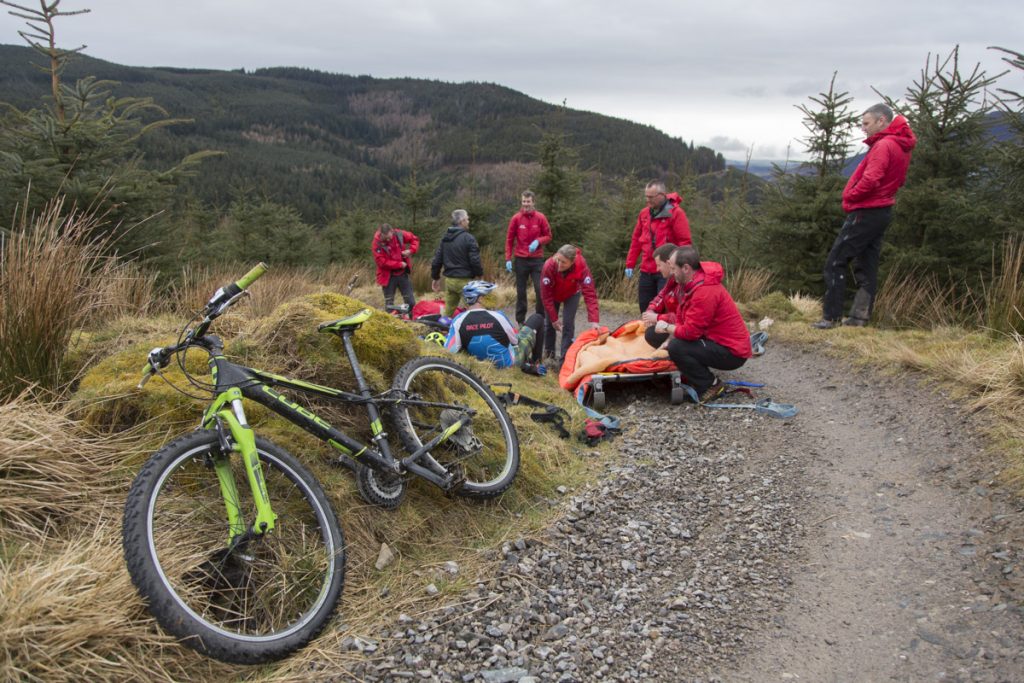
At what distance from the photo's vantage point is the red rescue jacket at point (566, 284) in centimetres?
756

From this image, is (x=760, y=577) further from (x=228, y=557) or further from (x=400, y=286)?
(x=400, y=286)

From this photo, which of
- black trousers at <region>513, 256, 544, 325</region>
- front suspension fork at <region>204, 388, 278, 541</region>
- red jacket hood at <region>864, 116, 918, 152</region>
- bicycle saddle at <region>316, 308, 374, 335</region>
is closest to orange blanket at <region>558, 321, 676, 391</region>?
black trousers at <region>513, 256, 544, 325</region>

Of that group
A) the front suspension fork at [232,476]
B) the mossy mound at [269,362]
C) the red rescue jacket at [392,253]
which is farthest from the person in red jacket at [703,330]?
the red rescue jacket at [392,253]

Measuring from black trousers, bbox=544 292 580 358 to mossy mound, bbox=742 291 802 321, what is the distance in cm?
348

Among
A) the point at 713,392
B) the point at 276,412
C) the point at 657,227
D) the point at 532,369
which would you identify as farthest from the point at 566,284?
the point at 276,412

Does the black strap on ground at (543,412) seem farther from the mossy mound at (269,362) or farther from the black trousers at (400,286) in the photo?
the black trousers at (400,286)

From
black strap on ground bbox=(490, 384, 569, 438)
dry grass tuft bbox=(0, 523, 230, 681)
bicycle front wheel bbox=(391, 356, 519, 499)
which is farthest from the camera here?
black strap on ground bbox=(490, 384, 569, 438)

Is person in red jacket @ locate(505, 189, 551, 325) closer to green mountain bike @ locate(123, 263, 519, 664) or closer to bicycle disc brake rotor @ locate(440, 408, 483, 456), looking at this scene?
bicycle disc brake rotor @ locate(440, 408, 483, 456)

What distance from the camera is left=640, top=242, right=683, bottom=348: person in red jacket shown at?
6.50m

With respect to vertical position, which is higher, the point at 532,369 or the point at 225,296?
the point at 225,296

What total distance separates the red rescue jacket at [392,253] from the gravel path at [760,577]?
6808 mm

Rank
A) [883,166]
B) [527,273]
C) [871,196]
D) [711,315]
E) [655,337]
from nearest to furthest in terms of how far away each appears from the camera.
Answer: [711,315] < [655,337] < [883,166] < [871,196] < [527,273]

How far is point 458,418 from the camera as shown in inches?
150

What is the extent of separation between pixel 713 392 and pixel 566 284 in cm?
226
